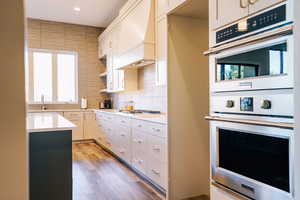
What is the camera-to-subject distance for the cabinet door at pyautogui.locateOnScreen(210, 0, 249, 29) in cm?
147

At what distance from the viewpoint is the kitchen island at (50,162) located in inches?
81.3

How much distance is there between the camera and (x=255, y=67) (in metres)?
1.39

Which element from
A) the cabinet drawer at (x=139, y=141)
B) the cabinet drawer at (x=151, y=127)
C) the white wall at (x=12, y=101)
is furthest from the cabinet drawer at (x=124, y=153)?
the white wall at (x=12, y=101)

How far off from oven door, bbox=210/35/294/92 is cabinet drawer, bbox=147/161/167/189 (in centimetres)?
133

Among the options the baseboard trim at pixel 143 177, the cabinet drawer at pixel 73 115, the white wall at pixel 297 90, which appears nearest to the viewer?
the white wall at pixel 297 90

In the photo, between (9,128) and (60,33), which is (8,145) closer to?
(9,128)

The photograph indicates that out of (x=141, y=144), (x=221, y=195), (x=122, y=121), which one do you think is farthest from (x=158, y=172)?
(x=122, y=121)

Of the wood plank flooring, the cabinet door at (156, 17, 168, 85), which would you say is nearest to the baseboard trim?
the wood plank flooring

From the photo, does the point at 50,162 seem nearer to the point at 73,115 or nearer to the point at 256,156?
the point at 256,156

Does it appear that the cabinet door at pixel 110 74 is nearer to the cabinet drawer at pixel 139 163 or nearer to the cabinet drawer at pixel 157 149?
the cabinet drawer at pixel 139 163

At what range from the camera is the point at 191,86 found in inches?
106

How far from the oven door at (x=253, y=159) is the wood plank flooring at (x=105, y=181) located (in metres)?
1.29

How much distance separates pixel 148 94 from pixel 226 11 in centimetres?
269

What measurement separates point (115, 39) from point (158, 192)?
135 inches
